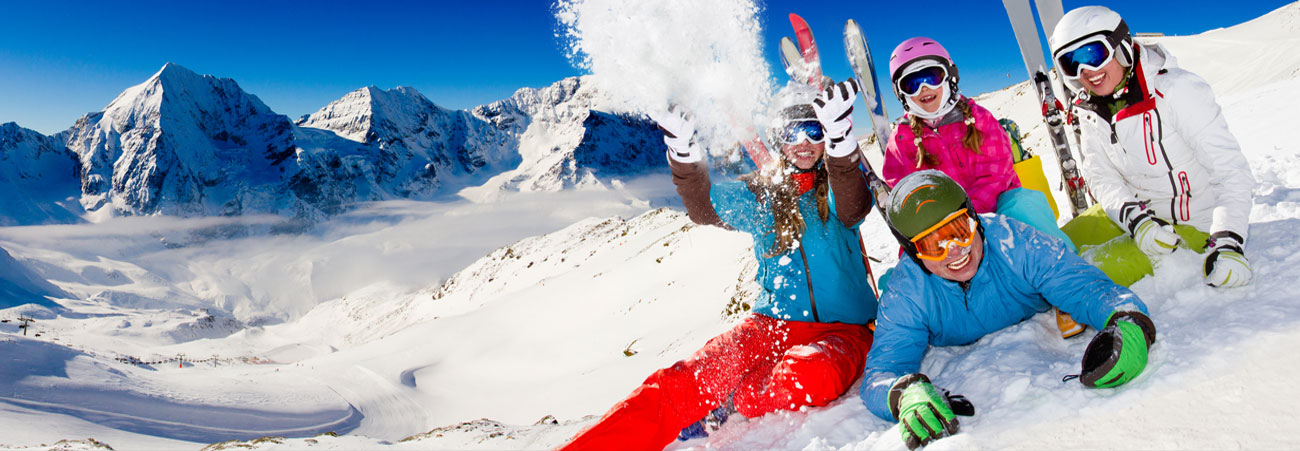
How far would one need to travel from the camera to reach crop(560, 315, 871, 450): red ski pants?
9.82ft

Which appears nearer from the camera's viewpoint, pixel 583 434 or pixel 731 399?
pixel 583 434

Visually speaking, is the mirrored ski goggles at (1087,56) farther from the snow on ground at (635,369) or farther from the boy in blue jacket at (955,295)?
the boy in blue jacket at (955,295)

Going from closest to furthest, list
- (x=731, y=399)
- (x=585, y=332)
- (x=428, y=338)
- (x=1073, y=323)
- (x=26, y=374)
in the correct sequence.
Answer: (x=1073, y=323), (x=731, y=399), (x=585, y=332), (x=26, y=374), (x=428, y=338)

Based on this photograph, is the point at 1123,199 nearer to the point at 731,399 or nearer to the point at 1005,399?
the point at 1005,399

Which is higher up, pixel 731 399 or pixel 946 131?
pixel 946 131

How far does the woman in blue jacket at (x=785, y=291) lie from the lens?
10.0 ft

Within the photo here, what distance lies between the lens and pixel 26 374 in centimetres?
2036

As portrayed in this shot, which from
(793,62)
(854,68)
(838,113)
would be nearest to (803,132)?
(838,113)

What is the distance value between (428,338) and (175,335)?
169 ft

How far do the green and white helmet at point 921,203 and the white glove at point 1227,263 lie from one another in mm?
1056

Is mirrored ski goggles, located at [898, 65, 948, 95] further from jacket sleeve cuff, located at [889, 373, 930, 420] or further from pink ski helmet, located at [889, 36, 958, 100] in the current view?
jacket sleeve cuff, located at [889, 373, 930, 420]

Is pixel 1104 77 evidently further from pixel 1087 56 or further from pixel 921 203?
pixel 921 203

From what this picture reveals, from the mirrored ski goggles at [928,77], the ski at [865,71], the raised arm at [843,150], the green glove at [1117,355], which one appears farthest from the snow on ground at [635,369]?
the ski at [865,71]

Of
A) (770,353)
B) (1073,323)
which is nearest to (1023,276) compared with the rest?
(1073,323)
